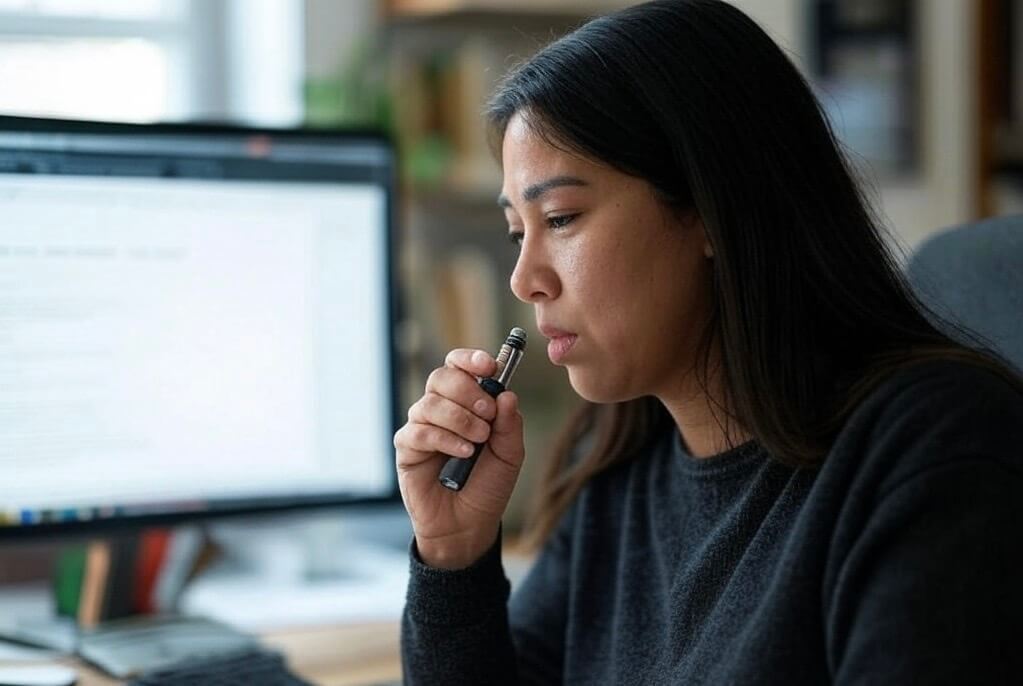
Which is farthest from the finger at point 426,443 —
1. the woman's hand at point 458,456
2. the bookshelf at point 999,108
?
the bookshelf at point 999,108

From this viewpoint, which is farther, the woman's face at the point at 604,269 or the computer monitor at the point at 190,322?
the computer monitor at the point at 190,322

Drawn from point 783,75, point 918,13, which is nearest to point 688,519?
point 783,75

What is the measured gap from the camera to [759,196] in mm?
948

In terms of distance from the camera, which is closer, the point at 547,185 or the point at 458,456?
the point at 547,185

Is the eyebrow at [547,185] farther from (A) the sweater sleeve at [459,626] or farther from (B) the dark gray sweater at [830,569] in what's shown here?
(A) the sweater sleeve at [459,626]

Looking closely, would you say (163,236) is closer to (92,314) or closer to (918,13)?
(92,314)

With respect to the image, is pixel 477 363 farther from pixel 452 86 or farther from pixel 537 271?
pixel 452 86

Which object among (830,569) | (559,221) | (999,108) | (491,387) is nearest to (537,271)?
(559,221)

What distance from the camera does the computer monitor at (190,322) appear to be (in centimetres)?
133

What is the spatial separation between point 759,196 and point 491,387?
0.97 ft

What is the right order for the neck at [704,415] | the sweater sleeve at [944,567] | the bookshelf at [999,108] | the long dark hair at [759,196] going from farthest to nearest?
the bookshelf at [999,108] → the neck at [704,415] → the long dark hair at [759,196] → the sweater sleeve at [944,567]

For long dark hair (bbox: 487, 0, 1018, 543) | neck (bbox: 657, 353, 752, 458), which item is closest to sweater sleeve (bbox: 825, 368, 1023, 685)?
long dark hair (bbox: 487, 0, 1018, 543)

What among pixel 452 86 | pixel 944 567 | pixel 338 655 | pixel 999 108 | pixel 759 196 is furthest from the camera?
pixel 452 86

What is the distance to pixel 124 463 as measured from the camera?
138cm
